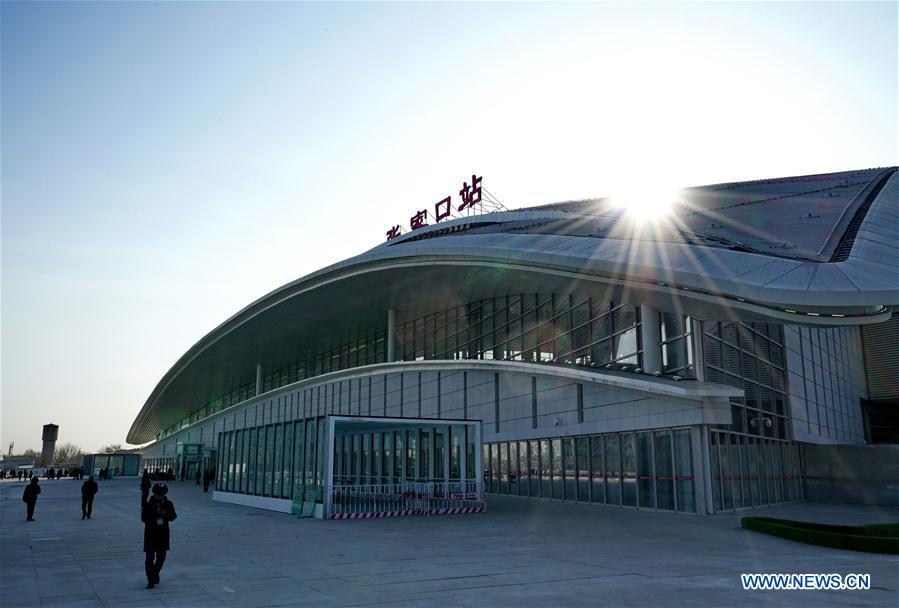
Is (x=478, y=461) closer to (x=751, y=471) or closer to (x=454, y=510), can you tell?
(x=454, y=510)

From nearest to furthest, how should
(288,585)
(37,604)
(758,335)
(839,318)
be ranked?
(37,604) → (288,585) → (839,318) → (758,335)

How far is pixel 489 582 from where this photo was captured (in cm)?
1238

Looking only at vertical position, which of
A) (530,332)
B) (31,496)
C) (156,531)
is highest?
(530,332)

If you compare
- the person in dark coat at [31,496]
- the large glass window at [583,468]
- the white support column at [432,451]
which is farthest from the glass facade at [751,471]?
the person in dark coat at [31,496]

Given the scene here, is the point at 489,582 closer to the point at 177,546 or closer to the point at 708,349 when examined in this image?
the point at 177,546

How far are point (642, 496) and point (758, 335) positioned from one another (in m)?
9.58

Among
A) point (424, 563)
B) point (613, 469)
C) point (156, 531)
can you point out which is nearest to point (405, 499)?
point (613, 469)

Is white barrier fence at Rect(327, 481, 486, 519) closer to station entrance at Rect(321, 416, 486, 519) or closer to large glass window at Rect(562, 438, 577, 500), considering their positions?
station entrance at Rect(321, 416, 486, 519)

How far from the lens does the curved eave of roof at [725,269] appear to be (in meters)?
19.6

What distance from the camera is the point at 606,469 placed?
31391 millimetres

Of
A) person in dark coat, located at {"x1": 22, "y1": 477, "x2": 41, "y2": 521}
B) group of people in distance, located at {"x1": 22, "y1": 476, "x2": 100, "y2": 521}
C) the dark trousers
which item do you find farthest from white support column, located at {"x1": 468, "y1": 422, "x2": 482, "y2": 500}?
the dark trousers

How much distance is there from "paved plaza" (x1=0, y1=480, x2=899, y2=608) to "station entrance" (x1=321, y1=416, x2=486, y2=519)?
2054 mm

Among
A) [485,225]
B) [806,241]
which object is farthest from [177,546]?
[485,225]

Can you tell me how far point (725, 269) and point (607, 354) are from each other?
11420 mm
